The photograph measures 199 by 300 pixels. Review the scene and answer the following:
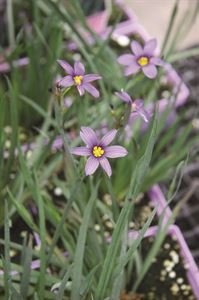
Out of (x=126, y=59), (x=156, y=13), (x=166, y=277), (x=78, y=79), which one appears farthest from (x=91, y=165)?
(x=156, y=13)

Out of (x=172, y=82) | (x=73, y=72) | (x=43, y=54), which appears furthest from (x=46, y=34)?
(x=73, y=72)

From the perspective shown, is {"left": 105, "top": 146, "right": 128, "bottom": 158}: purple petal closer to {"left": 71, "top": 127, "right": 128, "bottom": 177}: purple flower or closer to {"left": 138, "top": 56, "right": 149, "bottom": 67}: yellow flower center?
{"left": 71, "top": 127, "right": 128, "bottom": 177}: purple flower

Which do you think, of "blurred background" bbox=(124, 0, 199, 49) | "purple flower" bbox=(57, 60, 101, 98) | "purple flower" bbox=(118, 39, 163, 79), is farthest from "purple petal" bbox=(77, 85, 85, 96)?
"blurred background" bbox=(124, 0, 199, 49)

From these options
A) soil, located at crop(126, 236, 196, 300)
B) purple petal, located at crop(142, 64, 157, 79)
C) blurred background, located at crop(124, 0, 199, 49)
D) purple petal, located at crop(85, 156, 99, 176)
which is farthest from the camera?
blurred background, located at crop(124, 0, 199, 49)

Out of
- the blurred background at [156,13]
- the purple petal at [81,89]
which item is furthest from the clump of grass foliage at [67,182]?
the blurred background at [156,13]

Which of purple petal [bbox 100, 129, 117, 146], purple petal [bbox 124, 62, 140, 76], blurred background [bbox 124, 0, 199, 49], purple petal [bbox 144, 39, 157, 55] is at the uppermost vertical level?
blurred background [bbox 124, 0, 199, 49]

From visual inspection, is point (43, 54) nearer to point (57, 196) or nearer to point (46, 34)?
point (46, 34)

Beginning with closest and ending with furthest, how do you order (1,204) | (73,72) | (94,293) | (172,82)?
(73,72) → (94,293) → (1,204) → (172,82)
